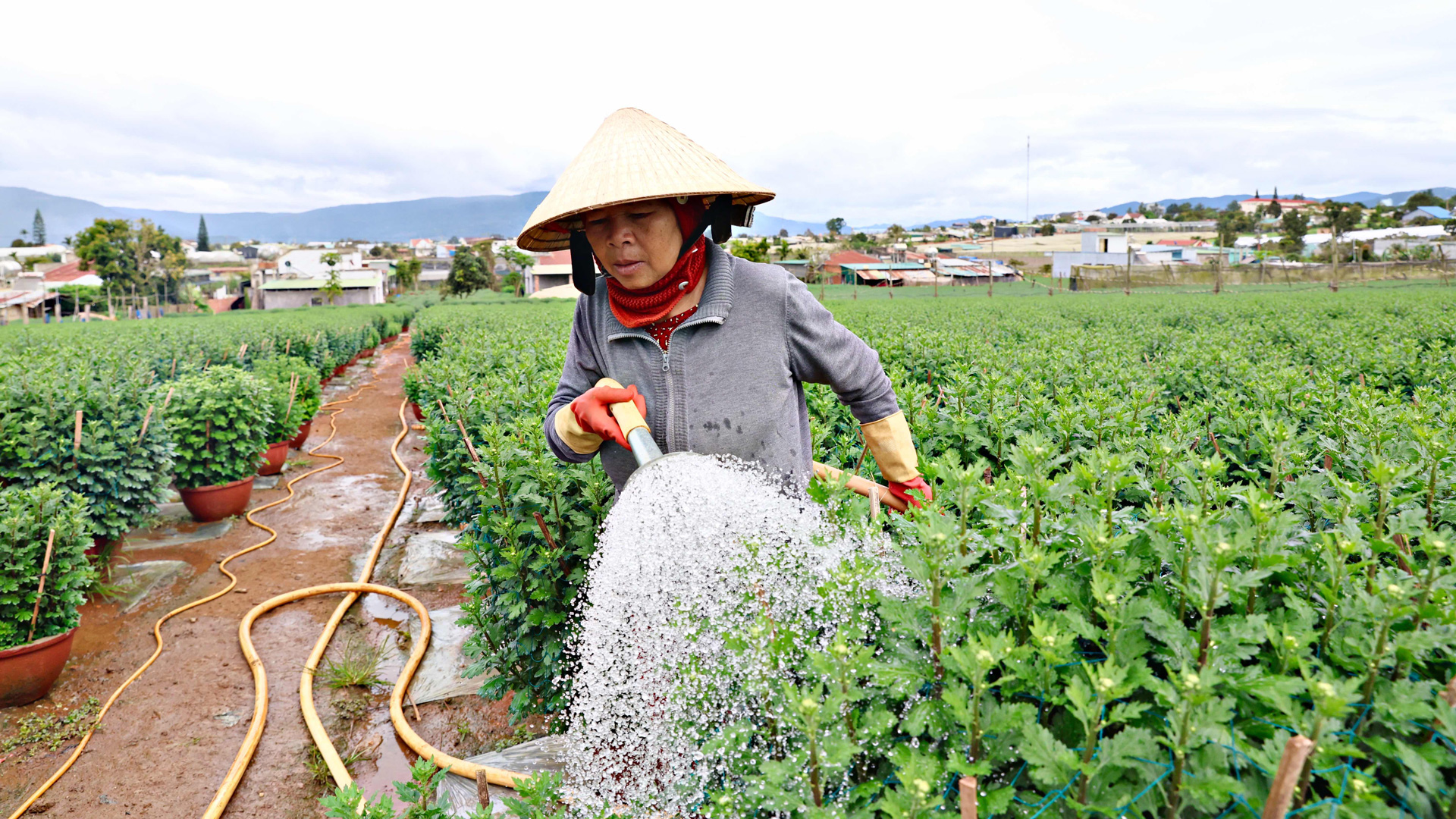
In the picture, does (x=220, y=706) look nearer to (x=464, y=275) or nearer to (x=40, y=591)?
(x=40, y=591)

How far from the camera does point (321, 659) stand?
15.8 ft

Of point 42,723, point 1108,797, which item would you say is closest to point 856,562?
point 1108,797

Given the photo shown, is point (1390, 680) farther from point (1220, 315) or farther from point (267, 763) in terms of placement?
Result: point (1220, 315)

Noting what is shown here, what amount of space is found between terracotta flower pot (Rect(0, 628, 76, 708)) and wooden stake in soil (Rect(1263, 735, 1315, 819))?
235 inches

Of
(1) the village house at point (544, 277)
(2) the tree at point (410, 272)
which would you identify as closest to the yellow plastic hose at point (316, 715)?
(1) the village house at point (544, 277)

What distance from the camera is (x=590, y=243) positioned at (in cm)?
241

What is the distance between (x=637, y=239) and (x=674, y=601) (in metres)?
1.11

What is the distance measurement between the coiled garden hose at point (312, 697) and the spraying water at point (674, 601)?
0.48 meters

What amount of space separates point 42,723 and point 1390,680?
6.08 metres

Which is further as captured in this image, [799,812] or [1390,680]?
[799,812]

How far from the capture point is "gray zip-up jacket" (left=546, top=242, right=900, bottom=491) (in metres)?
2.36

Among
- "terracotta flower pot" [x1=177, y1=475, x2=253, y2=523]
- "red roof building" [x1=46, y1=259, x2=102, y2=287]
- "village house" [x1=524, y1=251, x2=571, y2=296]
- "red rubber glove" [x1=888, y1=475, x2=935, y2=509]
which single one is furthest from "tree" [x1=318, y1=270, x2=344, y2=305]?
"red rubber glove" [x1=888, y1=475, x2=935, y2=509]

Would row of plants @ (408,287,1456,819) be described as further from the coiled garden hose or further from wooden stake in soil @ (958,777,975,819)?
the coiled garden hose

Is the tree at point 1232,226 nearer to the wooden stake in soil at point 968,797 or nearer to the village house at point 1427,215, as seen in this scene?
the village house at point 1427,215
